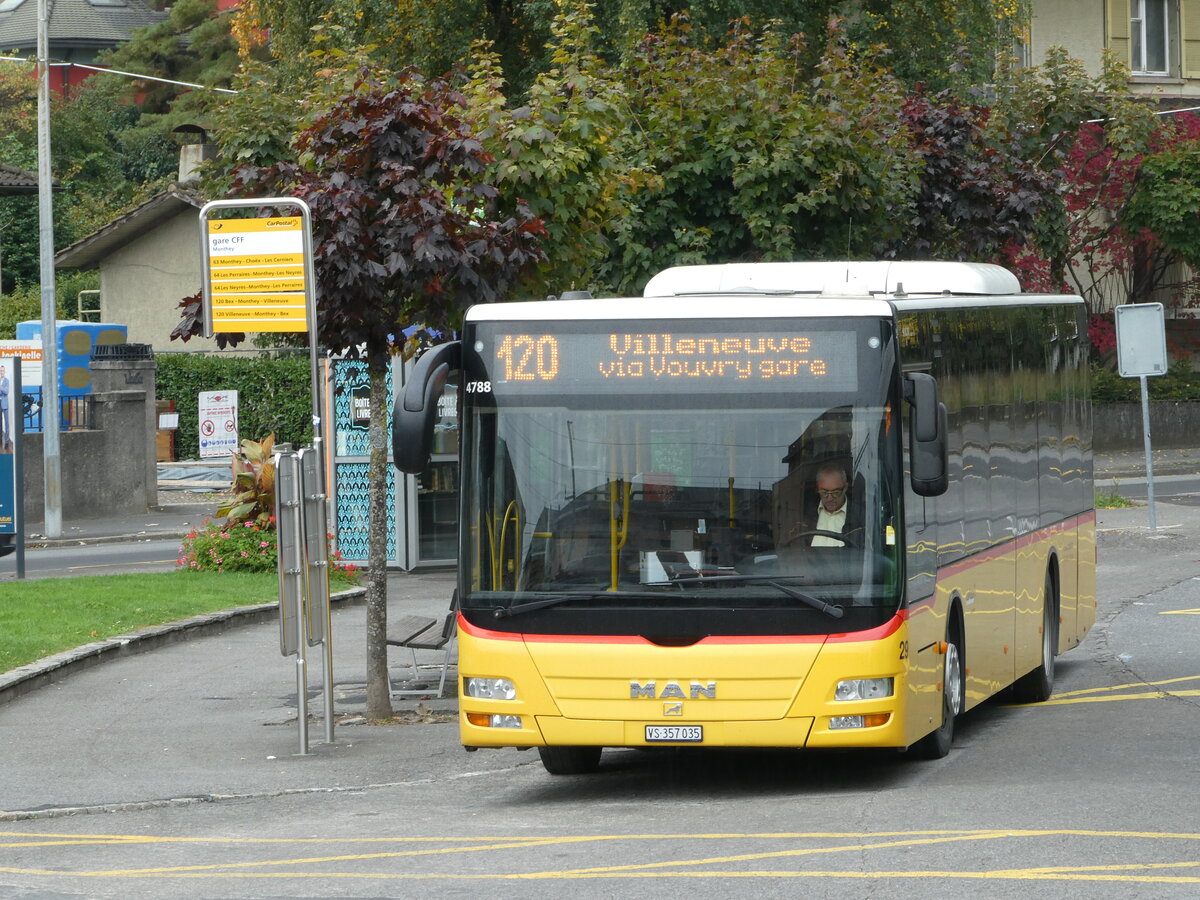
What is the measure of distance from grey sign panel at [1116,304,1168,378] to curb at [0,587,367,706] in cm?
1135

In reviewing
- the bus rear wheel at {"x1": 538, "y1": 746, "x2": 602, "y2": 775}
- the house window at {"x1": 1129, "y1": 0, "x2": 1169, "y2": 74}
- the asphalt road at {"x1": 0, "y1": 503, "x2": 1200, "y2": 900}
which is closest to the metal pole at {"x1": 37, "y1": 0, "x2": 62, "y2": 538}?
the asphalt road at {"x1": 0, "y1": 503, "x2": 1200, "y2": 900}

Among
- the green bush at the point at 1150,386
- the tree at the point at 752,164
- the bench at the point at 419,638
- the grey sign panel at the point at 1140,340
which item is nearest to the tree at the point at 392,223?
the bench at the point at 419,638

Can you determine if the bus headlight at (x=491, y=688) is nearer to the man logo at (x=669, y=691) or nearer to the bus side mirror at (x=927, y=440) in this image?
the man logo at (x=669, y=691)

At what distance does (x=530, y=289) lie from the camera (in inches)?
529

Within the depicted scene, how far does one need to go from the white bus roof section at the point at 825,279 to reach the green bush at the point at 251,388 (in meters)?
29.0

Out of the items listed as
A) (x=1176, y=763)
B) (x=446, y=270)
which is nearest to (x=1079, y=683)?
(x=1176, y=763)

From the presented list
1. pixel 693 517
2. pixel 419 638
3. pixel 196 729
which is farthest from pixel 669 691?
pixel 419 638

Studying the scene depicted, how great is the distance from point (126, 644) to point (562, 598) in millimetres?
7823

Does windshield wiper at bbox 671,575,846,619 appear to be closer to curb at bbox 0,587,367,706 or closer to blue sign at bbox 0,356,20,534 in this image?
curb at bbox 0,587,367,706

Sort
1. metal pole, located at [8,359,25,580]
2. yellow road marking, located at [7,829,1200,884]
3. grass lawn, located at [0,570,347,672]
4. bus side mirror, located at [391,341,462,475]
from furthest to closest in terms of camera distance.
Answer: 1. metal pole, located at [8,359,25,580]
2. grass lawn, located at [0,570,347,672]
3. bus side mirror, located at [391,341,462,475]
4. yellow road marking, located at [7,829,1200,884]

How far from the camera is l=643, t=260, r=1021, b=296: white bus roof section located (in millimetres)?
11695

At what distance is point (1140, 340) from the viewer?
26031 mm

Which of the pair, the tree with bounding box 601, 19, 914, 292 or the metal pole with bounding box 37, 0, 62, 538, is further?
the metal pole with bounding box 37, 0, 62, 538

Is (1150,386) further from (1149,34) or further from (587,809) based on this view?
(587,809)
